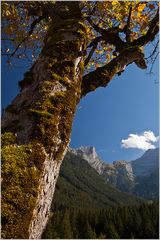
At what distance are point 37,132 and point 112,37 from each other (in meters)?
4.87

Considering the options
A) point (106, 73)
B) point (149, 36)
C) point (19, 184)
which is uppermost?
point (149, 36)

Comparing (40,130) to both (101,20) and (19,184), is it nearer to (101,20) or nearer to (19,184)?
(19,184)

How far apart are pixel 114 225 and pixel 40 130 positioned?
515ft

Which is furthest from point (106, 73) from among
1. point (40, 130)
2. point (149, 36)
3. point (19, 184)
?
point (19, 184)

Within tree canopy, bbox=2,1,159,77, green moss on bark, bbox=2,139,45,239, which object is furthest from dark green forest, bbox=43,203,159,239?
green moss on bark, bbox=2,139,45,239

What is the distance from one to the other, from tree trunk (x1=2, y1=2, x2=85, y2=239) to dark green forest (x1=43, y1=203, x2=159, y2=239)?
425ft

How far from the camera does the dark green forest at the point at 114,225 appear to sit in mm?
128750

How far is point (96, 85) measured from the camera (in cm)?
564

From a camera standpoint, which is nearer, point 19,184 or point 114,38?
point 19,184

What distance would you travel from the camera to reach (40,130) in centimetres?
363

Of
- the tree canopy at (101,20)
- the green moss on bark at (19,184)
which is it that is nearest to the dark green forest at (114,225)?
the tree canopy at (101,20)

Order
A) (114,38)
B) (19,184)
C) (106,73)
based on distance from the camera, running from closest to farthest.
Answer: (19,184)
(106,73)
(114,38)

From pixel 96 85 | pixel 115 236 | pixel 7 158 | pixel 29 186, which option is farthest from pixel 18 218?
pixel 115 236

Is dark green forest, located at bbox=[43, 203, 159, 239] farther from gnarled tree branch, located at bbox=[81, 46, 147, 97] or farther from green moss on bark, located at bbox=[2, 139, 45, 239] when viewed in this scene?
green moss on bark, located at bbox=[2, 139, 45, 239]
